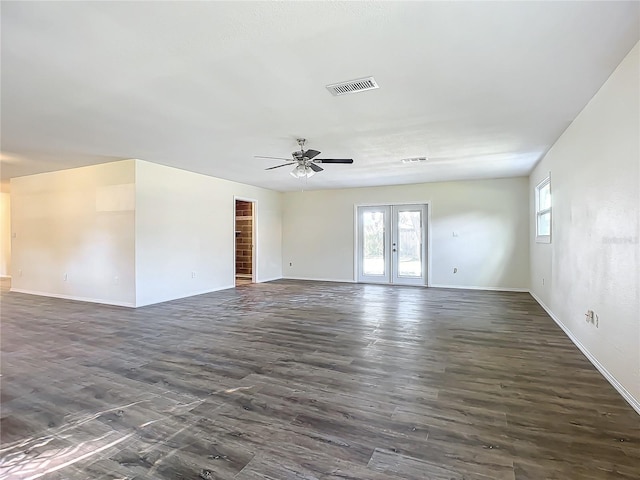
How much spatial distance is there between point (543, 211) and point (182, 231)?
689 cm

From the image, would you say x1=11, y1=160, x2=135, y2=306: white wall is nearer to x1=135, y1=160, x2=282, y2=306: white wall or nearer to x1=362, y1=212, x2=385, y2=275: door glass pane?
x1=135, y1=160, x2=282, y2=306: white wall

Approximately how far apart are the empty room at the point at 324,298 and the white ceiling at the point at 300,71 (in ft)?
0.07

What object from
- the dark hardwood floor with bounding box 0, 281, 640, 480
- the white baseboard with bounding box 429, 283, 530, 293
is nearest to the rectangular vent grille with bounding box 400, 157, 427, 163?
the dark hardwood floor with bounding box 0, 281, 640, 480

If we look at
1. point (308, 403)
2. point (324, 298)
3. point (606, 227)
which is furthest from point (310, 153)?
point (324, 298)

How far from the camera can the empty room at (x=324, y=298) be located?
199 centimetres

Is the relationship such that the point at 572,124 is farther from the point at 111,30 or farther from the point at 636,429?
the point at 111,30

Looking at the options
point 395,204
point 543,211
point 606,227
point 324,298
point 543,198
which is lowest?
point 324,298

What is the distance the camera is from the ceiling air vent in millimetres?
2893

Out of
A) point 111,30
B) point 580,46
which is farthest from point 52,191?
point 580,46

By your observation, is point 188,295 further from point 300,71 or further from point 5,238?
point 5,238

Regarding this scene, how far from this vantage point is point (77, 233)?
6.62 metres

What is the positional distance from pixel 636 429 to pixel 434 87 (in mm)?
2936

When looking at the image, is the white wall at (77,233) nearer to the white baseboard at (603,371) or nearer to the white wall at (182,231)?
the white wall at (182,231)

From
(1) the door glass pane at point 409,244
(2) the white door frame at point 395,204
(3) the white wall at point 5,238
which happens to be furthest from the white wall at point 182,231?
(3) the white wall at point 5,238
